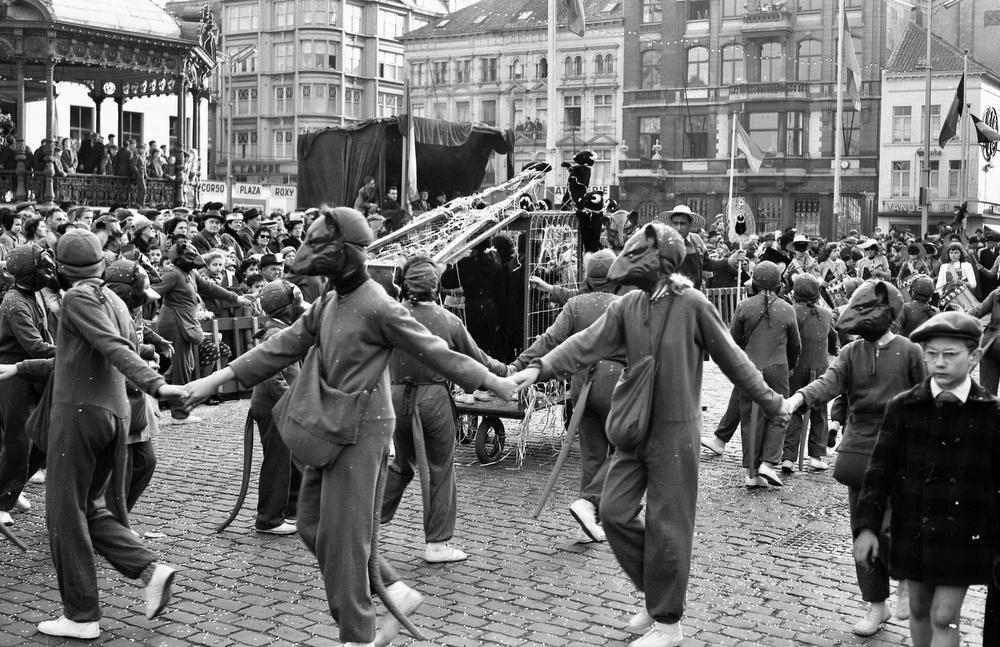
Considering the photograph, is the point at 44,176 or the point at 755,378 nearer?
the point at 755,378

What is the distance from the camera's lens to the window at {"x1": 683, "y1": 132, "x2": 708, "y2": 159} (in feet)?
196

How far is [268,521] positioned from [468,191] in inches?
563

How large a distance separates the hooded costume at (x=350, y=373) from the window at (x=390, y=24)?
3117 inches

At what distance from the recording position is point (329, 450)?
5355 mm

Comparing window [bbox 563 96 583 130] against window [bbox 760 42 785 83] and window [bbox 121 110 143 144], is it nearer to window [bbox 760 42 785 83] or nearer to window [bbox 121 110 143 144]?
window [bbox 760 42 785 83]

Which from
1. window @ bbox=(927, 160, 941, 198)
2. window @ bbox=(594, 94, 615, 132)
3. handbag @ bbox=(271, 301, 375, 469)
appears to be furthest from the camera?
window @ bbox=(594, 94, 615, 132)

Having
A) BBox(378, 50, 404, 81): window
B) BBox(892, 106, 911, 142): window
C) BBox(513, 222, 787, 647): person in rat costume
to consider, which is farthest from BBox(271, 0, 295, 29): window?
BBox(513, 222, 787, 647): person in rat costume

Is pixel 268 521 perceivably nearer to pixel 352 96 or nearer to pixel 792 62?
pixel 792 62

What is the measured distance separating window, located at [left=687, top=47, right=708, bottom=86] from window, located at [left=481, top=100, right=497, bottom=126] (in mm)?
16513

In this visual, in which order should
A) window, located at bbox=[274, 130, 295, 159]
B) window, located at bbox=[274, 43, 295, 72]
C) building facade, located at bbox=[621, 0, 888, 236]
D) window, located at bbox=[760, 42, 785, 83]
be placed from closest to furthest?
building facade, located at bbox=[621, 0, 888, 236] → window, located at bbox=[760, 42, 785, 83] → window, located at bbox=[274, 130, 295, 159] → window, located at bbox=[274, 43, 295, 72]

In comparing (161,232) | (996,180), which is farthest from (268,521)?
(996,180)

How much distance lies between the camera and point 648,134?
6141cm

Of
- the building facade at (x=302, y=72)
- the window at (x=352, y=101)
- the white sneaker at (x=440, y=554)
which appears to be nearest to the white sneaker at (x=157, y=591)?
the white sneaker at (x=440, y=554)

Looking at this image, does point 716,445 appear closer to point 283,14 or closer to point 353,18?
point 353,18
